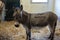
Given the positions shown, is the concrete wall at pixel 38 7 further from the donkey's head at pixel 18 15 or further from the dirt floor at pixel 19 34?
the donkey's head at pixel 18 15

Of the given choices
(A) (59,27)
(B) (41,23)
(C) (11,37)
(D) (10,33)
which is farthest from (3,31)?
(A) (59,27)

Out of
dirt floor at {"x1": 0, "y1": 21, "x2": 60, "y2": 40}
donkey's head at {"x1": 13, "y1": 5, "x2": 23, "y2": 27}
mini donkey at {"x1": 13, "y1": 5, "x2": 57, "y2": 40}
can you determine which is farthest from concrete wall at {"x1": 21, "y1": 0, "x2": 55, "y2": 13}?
donkey's head at {"x1": 13, "y1": 5, "x2": 23, "y2": 27}

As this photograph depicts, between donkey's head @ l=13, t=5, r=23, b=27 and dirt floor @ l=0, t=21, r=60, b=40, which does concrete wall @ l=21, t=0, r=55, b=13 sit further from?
donkey's head @ l=13, t=5, r=23, b=27

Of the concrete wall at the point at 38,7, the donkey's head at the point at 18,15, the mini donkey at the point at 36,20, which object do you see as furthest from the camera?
the concrete wall at the point at 38,7

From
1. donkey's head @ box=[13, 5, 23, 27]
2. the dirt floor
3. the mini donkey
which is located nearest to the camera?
donkey's head @ box=[13, 5, 23, 27]

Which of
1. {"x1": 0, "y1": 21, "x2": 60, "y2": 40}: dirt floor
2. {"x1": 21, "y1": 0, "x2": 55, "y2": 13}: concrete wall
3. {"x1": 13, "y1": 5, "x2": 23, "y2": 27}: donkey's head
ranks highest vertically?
{"x1": 13, "y1": 5, "x2": 23, "y2": 27}: donkey's head

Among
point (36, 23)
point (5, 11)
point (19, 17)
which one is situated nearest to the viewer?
point (19, 17)

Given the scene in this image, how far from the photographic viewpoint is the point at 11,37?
11.8ft

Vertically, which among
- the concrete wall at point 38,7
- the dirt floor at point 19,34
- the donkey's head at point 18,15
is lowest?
the dirt floor at point 19,34

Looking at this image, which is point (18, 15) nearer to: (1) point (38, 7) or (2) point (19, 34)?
(2) point (19, 34)

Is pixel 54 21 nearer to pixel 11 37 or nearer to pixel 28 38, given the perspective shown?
pixel 28 38

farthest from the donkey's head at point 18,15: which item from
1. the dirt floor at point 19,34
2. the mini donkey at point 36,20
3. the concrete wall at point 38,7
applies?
the concrete wall at point 38,7

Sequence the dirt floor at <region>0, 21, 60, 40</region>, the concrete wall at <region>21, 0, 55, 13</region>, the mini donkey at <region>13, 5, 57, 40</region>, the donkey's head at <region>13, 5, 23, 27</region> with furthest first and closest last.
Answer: the concrete wall at <region>21, 0, 55, 13</region>
the dirt floor at <region>0, 21, 60, 40</region>
the mini donkey at <region>13, 5, 57, 40</region>
the donkey's head at <region>13, 5, 23, 27</region>

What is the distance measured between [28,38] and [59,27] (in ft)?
5.32
